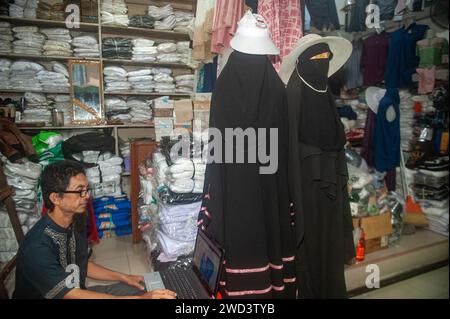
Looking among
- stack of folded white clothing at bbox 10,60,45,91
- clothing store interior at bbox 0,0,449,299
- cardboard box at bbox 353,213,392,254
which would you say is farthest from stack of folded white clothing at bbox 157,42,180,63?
cardboard box at bbox 353,213,392,254

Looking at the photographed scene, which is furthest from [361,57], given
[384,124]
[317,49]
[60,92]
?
[60,92]

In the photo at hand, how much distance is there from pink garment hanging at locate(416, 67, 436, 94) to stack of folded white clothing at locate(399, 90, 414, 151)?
0.26 meters

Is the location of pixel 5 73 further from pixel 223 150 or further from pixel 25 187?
pixel 223 150

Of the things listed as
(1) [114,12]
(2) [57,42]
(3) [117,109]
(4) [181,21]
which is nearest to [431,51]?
(4) [181,21]

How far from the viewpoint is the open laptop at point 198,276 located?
1.06 meters

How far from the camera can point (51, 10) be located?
2.40 m

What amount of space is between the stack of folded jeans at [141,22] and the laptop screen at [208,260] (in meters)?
2.22

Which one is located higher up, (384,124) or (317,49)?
(317,49)

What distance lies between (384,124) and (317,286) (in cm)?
194

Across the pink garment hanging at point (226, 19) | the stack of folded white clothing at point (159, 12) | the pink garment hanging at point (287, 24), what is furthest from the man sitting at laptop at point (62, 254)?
the stack of folded white clothing at point (159, 12)

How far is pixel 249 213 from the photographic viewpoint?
1086mm

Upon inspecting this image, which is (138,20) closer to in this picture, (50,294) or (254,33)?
(254,33)

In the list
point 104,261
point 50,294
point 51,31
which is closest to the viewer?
point 50,294

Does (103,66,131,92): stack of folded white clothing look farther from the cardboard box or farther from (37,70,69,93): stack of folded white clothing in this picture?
the cardboard box
